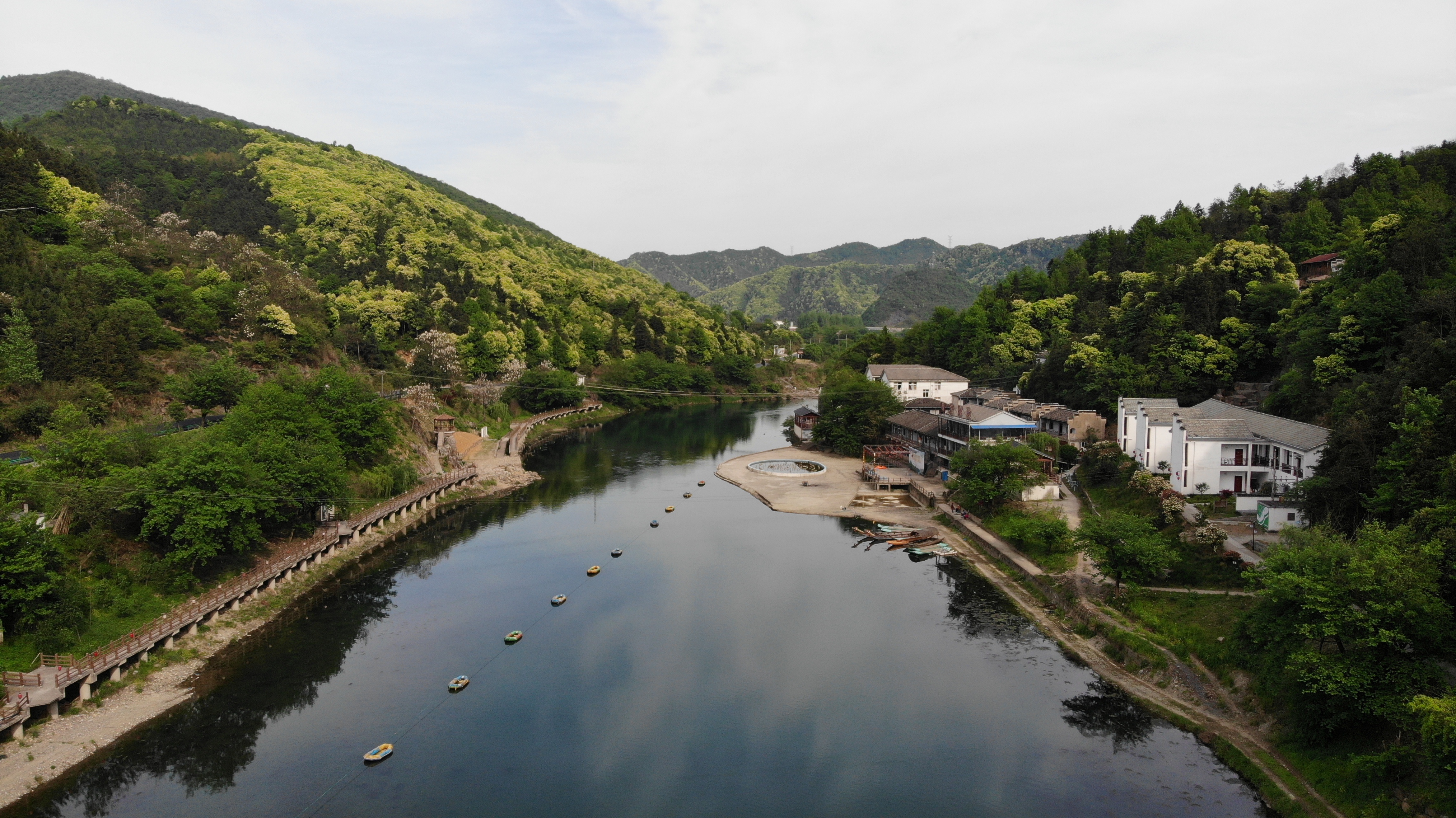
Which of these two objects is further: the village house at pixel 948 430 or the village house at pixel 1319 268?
the village house at pixel 1319 268

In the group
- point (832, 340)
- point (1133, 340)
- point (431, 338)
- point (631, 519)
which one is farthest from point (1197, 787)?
point (832, 340)

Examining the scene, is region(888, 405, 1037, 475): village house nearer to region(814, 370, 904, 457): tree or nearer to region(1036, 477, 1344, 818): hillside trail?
region(814, 370, 904, 457): tree

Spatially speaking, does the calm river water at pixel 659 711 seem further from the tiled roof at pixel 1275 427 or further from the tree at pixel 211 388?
the tree at pixel 211 388

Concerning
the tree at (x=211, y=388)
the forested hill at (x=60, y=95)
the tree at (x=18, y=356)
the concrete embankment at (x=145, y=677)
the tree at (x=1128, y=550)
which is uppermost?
the forested hill at (x=60, y=95)

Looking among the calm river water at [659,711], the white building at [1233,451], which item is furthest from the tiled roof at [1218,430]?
the calm river water at [659,711]

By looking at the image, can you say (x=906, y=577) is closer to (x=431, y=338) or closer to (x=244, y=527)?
(x=244, y=527)

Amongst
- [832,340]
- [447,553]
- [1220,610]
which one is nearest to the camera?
[1220,610]

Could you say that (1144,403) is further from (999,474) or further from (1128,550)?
(1128,550)
